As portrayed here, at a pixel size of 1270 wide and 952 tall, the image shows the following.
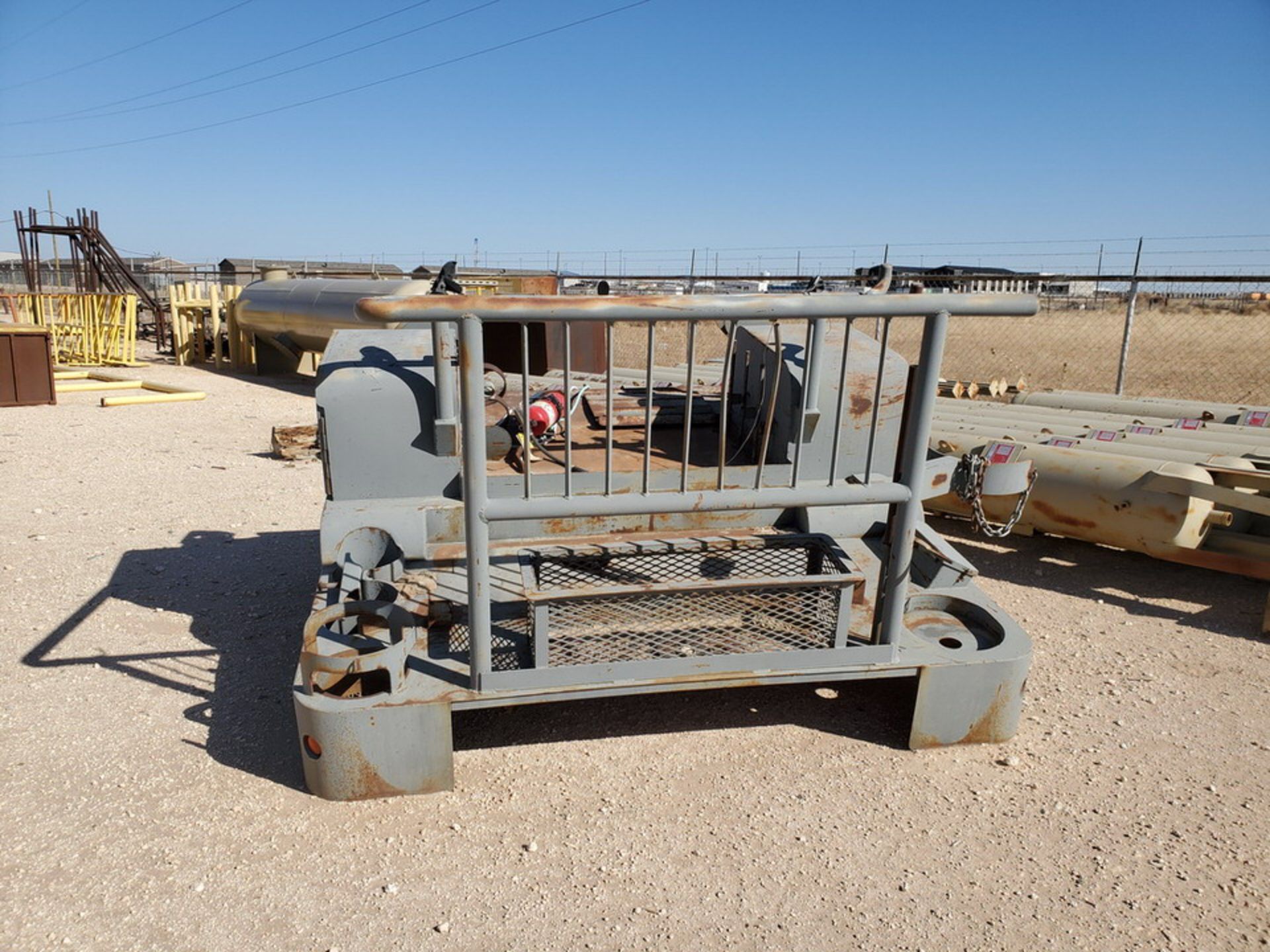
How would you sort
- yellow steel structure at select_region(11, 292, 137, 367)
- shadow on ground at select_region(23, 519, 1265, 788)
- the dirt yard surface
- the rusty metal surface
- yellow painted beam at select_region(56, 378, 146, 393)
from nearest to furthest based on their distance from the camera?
the dirt yard surface < the rusty metal surface < shadow on ground at select_region(23, 519, 1265, 788) < yellow painted beam at select_region(56, 378, 146, 393) < yellow steel structure at select_region(11, 292, 137, 367)

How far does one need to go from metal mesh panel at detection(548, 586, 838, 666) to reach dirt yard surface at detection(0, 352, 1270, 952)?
18.6 inches

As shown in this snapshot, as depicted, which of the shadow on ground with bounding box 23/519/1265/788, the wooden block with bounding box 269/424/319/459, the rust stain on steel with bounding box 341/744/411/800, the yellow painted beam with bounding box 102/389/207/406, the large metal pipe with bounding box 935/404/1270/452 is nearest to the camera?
the rust stain on steel with bounding box 341/744/411/800

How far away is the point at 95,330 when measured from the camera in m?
16.2

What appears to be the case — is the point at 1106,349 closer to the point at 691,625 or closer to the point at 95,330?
the point at 691,625

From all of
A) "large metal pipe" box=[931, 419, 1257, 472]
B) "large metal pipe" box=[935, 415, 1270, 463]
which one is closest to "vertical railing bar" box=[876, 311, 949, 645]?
"large metal pipe" box=[931, 419, 1257, 472]

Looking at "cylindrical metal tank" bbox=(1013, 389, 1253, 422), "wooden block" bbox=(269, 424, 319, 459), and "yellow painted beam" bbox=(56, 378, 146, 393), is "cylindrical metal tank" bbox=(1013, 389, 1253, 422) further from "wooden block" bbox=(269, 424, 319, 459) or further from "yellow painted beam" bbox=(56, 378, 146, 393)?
"yellow painted beam" bbox=(56, 378, 146, 393)

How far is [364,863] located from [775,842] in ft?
4.08

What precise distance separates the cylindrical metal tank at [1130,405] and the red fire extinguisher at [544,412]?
208 inches

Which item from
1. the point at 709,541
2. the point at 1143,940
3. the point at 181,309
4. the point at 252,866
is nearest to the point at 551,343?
the point at 709,541

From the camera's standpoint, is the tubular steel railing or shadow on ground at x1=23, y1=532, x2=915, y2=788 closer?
the tubular steel railing

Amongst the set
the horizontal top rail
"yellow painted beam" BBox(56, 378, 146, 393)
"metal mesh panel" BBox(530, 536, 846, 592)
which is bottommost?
"yellow painted beam" BBox(56, 378, 146, 393)

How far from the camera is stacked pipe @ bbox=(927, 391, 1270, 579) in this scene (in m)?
4.63

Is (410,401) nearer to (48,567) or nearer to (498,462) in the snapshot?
(498,462)

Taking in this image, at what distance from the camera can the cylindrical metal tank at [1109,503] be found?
466 centimetres
